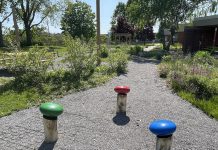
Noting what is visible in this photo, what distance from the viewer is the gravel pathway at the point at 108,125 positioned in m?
4.31

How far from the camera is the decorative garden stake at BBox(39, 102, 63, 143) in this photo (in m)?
4.12

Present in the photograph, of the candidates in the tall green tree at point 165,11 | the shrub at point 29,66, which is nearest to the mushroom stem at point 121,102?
the shrub at point 29,66

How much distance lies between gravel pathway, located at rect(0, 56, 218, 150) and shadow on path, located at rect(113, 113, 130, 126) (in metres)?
0.08

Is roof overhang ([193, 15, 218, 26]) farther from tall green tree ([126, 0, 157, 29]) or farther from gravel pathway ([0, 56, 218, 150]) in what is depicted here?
gravel pathway ([0, 56, 218, 150])

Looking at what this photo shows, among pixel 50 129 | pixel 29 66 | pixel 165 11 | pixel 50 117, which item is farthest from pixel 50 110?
pixel 165 11

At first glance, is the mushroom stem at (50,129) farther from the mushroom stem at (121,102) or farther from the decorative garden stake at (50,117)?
the mushroom stem at (121,102)

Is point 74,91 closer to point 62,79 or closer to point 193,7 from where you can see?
point 62,79

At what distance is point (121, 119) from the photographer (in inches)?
212

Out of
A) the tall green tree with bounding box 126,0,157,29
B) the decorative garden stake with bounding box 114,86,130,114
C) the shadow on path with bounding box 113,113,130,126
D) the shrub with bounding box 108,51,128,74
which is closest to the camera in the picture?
the shadow on path with bounding box 113,113,130,126

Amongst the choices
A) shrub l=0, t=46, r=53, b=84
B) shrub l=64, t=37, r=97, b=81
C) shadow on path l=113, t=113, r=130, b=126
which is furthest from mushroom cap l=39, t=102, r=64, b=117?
shrub l=64, t=37, r=97, b=81

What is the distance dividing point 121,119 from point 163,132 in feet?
6.63

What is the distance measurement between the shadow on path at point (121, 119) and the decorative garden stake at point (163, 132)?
5.49 ft

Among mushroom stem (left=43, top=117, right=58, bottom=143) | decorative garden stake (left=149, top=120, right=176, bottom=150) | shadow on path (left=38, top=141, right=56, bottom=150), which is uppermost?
decorative garden stake (left=149, top=120, right=176, bottom=150)

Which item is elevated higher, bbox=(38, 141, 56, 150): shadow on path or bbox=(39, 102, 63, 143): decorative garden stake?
bbox=(39, 102, 63, 143): decorative garden stake
